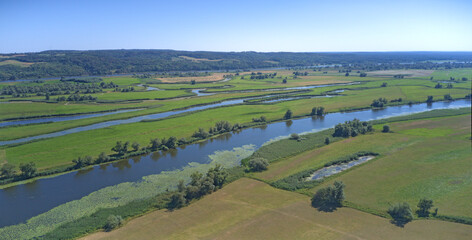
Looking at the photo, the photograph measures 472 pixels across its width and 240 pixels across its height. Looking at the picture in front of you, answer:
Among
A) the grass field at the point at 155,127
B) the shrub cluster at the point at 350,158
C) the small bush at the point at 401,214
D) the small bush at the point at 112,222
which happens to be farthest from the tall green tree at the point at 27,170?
the small bush at the point at 401,214

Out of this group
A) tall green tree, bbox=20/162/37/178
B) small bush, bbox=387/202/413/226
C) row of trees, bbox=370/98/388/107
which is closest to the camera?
small bush, bbox=387/202/413/226

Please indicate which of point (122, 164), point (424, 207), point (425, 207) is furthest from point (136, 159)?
point (425, 207)

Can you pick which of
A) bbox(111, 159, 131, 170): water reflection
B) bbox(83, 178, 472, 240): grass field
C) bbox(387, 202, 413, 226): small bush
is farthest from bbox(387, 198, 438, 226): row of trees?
bbox(111, 159, 131, 170): water reflection

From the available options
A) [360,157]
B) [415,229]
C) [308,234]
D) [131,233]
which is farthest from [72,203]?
[360,157]

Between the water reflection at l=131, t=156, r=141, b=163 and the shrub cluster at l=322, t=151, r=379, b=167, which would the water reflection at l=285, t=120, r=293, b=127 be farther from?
the water reflection at l=131, t=156, r=141, b=163

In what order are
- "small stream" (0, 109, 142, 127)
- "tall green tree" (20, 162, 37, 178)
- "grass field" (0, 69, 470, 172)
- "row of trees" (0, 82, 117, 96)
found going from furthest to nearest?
"row of trees" (0, 82, 117, 96) < "small stream" (0, 109, 142, 127) < "grass field" (0, 69, 470, 172) < "tall green tree" (20, 162, 37, 178)

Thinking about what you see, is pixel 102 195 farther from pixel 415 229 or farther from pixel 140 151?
pixel 415 229
